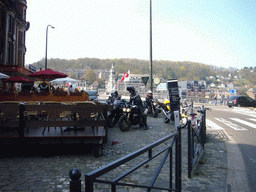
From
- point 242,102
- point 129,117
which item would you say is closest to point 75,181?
point 129,117

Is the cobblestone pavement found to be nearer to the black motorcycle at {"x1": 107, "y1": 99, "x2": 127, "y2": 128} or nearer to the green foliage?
the black motorcycle at {"x1": 107, "y1": 99, "x2": 127, "y2": 128}

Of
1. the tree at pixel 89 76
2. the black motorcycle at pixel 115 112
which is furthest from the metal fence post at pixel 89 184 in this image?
the tree at pixel 89 76

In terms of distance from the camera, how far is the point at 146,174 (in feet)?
7.41

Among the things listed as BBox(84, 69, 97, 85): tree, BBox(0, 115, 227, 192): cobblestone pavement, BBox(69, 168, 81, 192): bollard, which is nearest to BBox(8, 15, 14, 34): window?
BBox(0, 115, 227, 192): cobblestone pavement

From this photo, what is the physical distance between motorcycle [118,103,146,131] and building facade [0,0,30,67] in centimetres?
1739

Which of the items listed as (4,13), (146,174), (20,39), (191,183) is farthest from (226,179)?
(20,39)

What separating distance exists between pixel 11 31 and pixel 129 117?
24004mm

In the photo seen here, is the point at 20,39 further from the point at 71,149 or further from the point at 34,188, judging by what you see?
the point at 34,188

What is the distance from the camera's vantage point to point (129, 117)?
8805mm

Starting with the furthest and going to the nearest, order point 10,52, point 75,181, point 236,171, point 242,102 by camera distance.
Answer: point 242,102 < point 10,52 < point 236,171 < point 75,181

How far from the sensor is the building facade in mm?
23391

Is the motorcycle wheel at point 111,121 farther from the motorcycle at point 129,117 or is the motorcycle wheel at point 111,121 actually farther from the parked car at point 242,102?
the parked car at point 242,102

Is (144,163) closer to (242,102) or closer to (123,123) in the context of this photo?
(123,123)

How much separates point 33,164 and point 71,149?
1.26 metres
